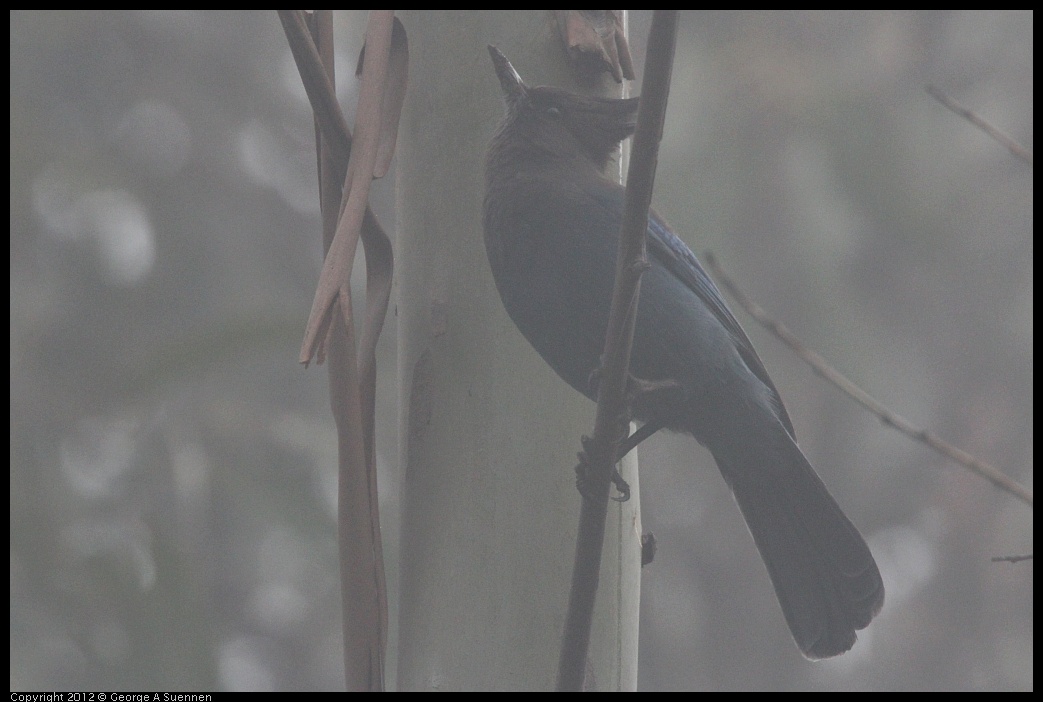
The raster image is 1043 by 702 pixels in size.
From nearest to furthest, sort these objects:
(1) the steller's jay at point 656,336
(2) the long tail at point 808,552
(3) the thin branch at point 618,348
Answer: (3) the thin branch at point 618,348 < (1) the steller's jay at point 656,336 < (2) the long tail at point 808,552

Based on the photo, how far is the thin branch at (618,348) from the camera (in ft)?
6.72

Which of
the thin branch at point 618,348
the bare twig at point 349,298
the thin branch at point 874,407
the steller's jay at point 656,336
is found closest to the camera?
the thin branch at point 618,348

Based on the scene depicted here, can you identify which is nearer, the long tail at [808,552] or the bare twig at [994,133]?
the bare twig at [994,133]

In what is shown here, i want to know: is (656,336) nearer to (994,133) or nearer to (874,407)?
(874,407)

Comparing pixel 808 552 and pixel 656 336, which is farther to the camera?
pixel 808 552

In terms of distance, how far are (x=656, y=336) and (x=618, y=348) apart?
0.96 m

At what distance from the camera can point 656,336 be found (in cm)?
323

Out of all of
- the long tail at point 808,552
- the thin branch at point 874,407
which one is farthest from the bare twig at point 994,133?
the long tail at point 808,552

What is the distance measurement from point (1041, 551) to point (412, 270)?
157cm

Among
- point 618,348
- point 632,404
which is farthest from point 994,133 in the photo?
point 618,348

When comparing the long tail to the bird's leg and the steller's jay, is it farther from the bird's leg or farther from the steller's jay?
the bird's leg

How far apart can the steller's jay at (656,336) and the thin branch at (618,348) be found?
634 mm

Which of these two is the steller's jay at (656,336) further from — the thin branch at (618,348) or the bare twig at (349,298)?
the thin branch at (618,348)

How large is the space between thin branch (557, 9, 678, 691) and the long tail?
107cm
